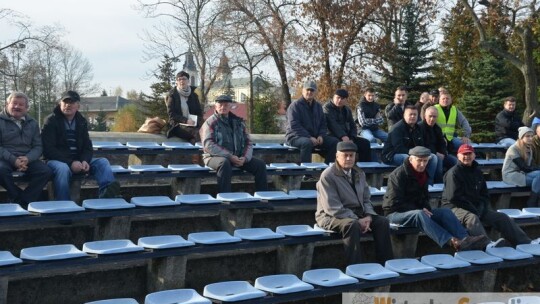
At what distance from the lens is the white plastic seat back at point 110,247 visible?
4094 mm

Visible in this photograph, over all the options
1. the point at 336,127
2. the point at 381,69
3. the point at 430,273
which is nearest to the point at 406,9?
the point at 381,69

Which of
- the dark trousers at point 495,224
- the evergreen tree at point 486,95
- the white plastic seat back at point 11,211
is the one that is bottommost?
the dark trousers at point 495,224

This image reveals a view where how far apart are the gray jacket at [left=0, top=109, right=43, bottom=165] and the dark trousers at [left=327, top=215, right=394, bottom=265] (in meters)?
2.77

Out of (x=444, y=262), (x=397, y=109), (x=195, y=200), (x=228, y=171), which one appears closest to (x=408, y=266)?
(x=444, y=262)

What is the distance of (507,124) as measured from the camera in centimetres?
1018

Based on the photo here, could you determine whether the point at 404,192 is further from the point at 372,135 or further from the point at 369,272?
the point at 372,135

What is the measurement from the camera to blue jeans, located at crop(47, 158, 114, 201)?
5340 millimetres

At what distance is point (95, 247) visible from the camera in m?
4.16

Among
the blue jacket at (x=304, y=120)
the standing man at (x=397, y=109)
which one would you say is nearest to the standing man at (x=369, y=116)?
the standing man at (x=397, y=109)

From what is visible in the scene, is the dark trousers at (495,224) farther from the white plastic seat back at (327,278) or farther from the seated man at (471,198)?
the white plastic seat back at (327,278)

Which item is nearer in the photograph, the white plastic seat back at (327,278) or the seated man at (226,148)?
the white plastic seat back at (327,278)

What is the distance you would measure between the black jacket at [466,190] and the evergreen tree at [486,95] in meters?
16.7

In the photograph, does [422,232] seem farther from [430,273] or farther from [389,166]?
[389,166]

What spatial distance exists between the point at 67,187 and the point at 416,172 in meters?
3.23
